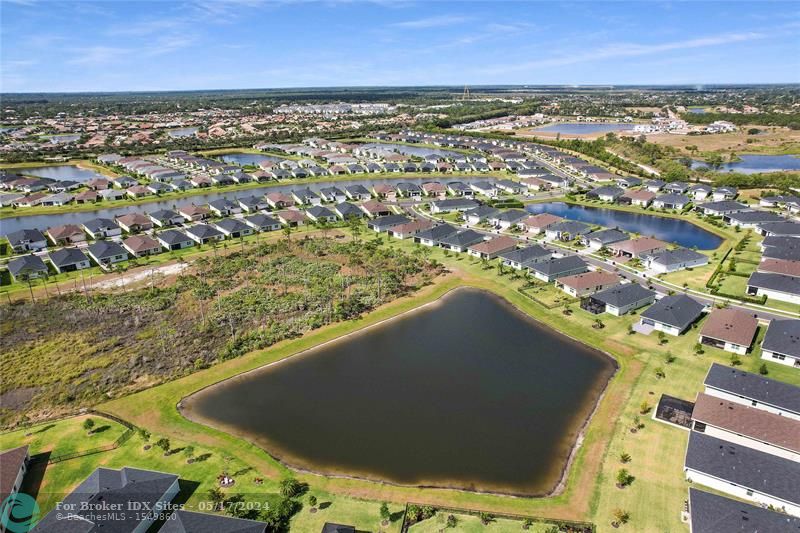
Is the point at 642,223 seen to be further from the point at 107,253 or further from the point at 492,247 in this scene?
the point at 107,253

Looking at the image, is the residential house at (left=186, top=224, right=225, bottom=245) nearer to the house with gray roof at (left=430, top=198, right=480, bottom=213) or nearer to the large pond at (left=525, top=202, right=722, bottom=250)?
the house with gray roof at (left=430, top=198, right=480, bottom=213)

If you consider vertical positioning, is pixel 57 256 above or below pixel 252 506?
above

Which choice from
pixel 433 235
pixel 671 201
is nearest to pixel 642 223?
pixel 671 201

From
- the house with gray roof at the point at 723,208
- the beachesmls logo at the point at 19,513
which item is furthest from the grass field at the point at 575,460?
the house with gray roof at the point at 723,208

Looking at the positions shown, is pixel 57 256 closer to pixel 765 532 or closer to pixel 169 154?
pixel 765 532

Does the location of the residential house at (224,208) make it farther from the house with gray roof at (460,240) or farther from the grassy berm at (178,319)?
the house with gray roof at (460,240)

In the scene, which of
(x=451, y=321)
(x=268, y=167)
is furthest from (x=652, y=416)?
(x=268, y=167)

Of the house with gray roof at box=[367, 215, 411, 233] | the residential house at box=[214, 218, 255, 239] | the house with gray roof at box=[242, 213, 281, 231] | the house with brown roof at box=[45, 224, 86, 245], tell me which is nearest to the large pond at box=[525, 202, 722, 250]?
the house with gray roof at box=[367, 215, 411, 233]
